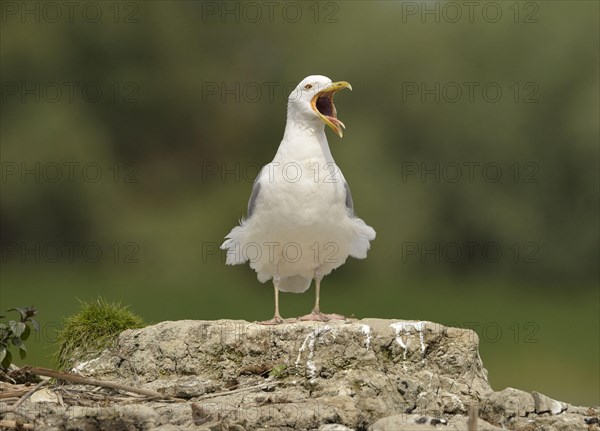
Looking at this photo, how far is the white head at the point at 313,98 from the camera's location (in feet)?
34.2

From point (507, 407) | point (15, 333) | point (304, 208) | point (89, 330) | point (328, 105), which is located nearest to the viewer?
point (507, 407)

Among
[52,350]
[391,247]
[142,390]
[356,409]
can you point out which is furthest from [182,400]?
[391,247]

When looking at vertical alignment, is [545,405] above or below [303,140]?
below

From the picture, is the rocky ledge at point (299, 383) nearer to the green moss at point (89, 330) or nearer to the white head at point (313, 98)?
the green moss at point (89, 330)

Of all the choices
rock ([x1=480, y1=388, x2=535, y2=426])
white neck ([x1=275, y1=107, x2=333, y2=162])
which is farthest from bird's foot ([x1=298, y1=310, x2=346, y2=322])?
rock ([x1=480, y1=388, x2=535, y2=426])

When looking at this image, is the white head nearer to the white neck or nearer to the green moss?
the white neck

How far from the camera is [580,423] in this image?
8.59 metres

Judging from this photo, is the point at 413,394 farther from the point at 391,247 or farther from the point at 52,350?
the point at 391,247

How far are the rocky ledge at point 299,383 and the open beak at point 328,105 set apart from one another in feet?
5.90

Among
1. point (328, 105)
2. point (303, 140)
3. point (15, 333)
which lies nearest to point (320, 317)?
point (303, 140)

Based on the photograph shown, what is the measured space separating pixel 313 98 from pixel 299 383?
2638 mm

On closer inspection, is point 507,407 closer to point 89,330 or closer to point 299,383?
point 299,383

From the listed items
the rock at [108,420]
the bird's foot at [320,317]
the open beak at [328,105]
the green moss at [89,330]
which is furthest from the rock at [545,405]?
the green moss at [89,330]

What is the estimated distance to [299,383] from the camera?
29.5 ft
